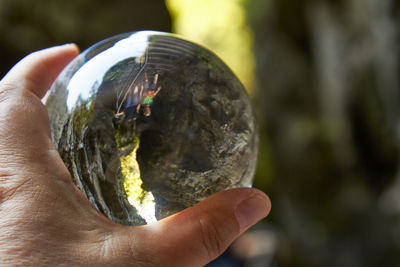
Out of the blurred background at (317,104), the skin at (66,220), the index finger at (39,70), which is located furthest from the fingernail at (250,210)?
the blurred background at (317,104)

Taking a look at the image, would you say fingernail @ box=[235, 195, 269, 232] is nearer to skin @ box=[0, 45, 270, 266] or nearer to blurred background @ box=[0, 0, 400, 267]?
skin @ box=[0, 45, 270, 266]

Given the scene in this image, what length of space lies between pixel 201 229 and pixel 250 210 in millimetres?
163

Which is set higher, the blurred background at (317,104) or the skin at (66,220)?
the skin at (66,220)

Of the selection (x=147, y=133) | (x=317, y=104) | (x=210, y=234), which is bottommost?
(x=317, y=104)

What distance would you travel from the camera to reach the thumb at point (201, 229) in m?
1.07

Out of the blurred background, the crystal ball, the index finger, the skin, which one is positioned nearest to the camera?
the skin

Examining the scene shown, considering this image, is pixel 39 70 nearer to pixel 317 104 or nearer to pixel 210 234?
pixel 210 234

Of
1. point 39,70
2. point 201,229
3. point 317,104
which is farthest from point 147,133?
point 317,104

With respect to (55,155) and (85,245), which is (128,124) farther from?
(85,245)

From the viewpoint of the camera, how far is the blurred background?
4.22 m

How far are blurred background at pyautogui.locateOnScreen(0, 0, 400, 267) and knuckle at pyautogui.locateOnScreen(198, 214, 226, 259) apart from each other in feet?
7.84

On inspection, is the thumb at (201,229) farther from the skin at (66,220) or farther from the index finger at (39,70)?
the index finger at (39,70)

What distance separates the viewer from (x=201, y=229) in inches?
43.6

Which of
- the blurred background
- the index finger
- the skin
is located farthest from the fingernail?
the blurred background
